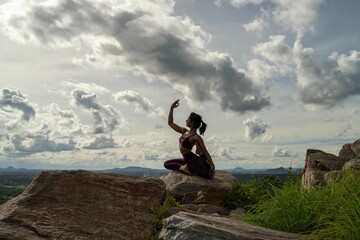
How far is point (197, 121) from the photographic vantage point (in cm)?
1819

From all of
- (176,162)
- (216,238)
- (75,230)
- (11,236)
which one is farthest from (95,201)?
(176,162)

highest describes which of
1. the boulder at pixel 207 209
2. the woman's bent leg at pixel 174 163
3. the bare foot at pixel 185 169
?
the woman's bent leg at pixel 174 163

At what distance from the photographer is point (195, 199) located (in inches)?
692

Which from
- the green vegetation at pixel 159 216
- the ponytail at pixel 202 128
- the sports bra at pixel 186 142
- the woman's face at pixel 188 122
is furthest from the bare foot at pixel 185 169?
the green vegetation at pixel 159 216

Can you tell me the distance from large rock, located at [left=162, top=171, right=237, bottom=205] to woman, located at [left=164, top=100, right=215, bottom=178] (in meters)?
0.33

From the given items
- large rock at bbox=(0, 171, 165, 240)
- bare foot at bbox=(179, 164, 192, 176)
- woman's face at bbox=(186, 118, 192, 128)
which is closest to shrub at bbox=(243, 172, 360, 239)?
large rock at bbox=(0, 171, 165, 240)

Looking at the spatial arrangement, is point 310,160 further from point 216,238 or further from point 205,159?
point 216,238

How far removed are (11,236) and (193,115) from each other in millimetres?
9199

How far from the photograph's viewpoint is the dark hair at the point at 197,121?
59.5 feet

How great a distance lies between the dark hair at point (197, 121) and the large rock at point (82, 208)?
540 centimetres

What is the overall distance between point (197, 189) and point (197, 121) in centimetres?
262

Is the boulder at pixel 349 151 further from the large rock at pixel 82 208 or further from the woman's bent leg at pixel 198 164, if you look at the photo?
the large rock at pixel 82 208

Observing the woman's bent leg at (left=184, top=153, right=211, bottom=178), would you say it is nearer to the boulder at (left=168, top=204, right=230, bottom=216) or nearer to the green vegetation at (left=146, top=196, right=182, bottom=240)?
the boulder at (left=168, top=204, right=230, bottom=216)

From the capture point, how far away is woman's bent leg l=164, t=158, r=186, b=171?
19500 millimetres
